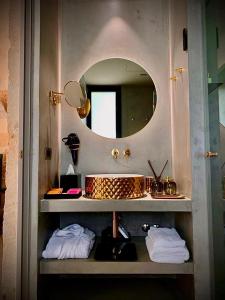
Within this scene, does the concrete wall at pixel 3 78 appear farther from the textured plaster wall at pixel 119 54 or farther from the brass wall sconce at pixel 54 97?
the textured plaster wall at pixel 119 54

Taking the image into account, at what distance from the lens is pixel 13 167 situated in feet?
3.88

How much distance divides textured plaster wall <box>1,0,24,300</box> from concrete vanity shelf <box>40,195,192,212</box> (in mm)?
183

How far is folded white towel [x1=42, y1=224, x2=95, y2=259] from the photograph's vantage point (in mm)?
1324

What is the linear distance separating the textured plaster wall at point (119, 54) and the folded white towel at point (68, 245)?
471mm

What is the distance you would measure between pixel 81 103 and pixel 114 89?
0.96ft

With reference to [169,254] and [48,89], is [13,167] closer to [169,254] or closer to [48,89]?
[48,89]

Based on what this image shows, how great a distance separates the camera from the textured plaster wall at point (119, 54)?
1.76 m

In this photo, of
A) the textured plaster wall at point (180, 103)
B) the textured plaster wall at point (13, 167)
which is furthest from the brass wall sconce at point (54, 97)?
the textured plaster wall at point (180, 103)

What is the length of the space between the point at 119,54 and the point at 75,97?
1.64 ft

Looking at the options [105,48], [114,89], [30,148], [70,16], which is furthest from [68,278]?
[70,16]

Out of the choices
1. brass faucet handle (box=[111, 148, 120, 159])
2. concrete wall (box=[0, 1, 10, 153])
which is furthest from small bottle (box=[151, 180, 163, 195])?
concrete wall (box=[0, 1, 10, 153])

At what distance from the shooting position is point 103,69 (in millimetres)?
1806

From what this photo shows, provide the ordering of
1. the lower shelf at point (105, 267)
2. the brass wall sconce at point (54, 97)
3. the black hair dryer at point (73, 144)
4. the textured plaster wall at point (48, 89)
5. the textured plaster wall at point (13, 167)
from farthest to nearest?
the black hair dryer at point (73, 144), the brass wall sconce at point (54, 97), the textured plaster wall at point (48, 89), the lower shelf at point (105, 267), the textured plaster wall at point (13, 167)

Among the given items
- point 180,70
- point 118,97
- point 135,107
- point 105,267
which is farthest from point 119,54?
point 105,267
